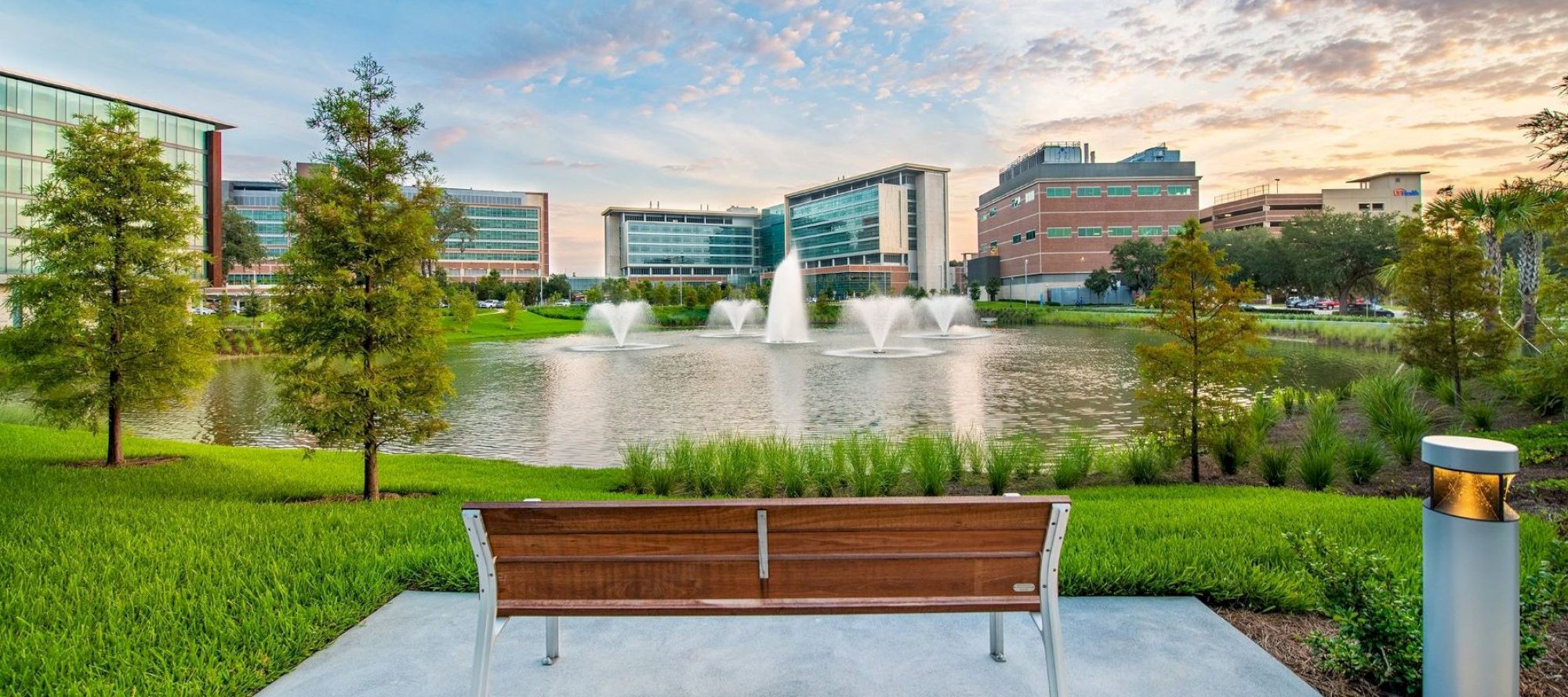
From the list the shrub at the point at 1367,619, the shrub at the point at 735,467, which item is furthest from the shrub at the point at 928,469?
the shrub at the point at 1367,619

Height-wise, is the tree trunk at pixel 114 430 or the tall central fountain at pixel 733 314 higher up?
the tall central fountain at pixel 733 314

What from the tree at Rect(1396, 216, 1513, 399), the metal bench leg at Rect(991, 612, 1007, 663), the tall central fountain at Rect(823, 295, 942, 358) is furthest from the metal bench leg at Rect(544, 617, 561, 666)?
the tall central fountain at Rect(823, 295, 942, 358)

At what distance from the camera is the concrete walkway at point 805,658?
11.9ft

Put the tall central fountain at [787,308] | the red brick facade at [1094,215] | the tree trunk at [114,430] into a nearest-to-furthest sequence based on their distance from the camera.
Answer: the tree trunk at [114,430] → the tall central fountain at [787,308] → the red brick facade at [1094,215]

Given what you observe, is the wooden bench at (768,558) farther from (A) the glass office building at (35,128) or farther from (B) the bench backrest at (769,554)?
(A) the glass office building at (35,128)

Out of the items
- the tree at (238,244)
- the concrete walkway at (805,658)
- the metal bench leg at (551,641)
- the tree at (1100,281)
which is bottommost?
the concrete walkway at (805,658)

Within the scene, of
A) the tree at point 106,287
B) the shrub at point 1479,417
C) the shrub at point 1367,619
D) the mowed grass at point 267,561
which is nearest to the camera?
the shrub at point 1367,619

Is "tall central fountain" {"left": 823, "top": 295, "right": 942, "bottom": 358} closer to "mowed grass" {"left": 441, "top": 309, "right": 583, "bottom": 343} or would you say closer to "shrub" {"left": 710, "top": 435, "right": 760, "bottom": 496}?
"shrub" {"left": 710, "top": 435, "right": 760, "bottom": 496}

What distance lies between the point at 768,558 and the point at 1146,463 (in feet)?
28.4

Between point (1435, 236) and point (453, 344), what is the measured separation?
42.0m

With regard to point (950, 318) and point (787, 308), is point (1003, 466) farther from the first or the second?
point (950, 318)

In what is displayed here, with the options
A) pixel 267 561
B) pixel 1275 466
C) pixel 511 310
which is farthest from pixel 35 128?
pixel 1275 466

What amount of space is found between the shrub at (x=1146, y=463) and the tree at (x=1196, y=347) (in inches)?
11.2

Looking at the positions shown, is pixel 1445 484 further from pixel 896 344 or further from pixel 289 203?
pixel 896 344
